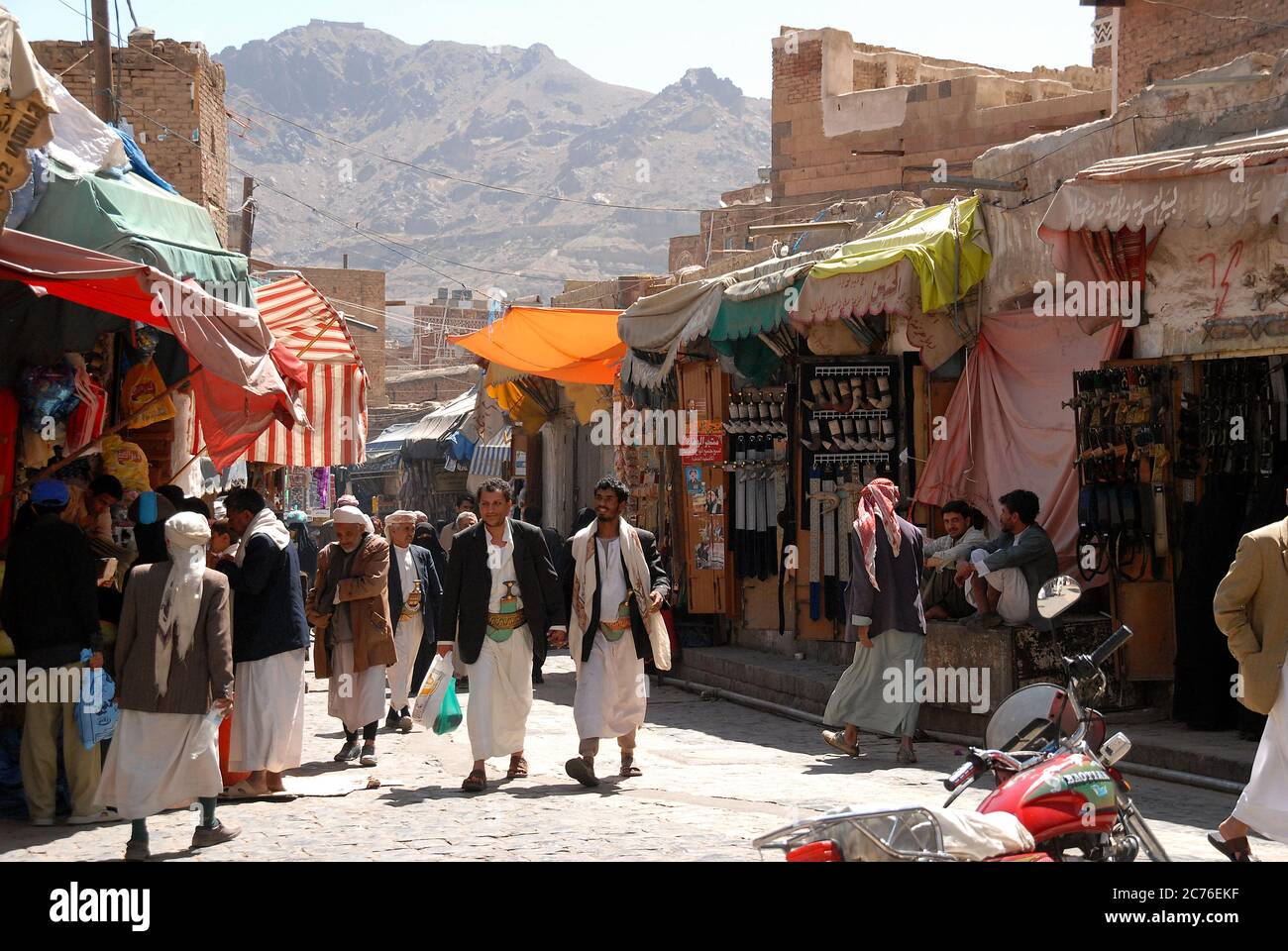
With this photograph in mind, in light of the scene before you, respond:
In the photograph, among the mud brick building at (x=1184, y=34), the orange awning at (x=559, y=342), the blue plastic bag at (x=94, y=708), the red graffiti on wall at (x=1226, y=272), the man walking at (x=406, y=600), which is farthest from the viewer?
the mud brick building at (x=1184, y=34)

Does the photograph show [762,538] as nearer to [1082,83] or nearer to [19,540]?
[19,540]

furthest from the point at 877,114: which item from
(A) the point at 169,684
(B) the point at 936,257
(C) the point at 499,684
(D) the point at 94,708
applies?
(A) the point at 169,684

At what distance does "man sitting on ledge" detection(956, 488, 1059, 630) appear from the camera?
31.8 ft

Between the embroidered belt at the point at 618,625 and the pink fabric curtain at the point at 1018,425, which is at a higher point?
the pink fabric curtain at the point at 1018,425

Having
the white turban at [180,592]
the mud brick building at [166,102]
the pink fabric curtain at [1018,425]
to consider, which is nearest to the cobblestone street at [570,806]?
the white turban at [180,592]

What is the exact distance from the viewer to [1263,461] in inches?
357

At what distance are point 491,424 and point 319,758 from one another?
55.4 ft

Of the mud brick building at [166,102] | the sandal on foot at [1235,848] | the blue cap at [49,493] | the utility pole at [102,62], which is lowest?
the sandal on foot at [1235,848]

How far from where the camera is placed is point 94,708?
7484mm

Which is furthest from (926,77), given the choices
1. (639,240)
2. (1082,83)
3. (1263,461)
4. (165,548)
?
(639,240)

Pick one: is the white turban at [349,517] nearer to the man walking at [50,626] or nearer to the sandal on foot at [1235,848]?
the man walking at [50,626]

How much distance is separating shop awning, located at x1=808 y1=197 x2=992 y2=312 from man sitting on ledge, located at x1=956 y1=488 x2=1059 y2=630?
5.44 ft

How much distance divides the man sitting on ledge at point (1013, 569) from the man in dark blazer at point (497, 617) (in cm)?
292

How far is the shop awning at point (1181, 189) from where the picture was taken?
26.1 feet
